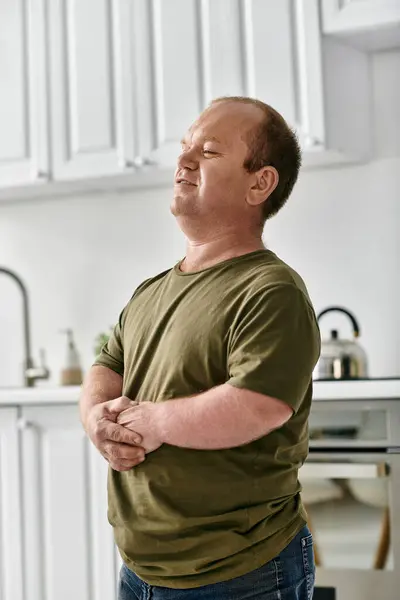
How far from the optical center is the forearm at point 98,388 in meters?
1.46

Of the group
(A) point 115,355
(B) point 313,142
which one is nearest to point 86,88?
(B) point 313,142

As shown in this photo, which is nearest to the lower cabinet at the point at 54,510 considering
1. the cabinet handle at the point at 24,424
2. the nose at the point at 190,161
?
the cabinet handle at the point at 24,424

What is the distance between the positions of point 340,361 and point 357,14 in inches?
40.6

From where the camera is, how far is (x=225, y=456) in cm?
128

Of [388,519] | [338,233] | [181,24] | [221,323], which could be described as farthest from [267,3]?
[221,323]

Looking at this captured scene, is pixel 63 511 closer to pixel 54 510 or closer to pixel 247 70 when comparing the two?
pixel 54 510

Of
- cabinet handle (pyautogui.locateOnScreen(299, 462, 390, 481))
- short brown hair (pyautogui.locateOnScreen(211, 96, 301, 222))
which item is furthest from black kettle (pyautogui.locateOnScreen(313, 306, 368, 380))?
short brown hair (pyautogui.locateOnScreen(211, 96, 301, 222))

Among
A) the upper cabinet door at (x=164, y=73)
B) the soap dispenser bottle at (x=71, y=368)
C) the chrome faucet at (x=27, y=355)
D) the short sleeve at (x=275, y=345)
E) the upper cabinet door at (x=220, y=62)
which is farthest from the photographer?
the chrome faucet at (x=27, y=355)

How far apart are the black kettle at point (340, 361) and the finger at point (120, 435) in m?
1.33

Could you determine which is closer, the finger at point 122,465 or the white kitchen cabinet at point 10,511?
the finger at point 122,465

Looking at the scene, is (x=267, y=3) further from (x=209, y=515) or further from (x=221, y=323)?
(x=209, y=515)

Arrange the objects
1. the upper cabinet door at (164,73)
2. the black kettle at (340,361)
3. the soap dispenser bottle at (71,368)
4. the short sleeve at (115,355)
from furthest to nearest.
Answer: the soap dispenser bottle at (71,368) → the upper cabinet door at (164,73) → the black kettle at (340,361) → the short sleeve at (115,355)

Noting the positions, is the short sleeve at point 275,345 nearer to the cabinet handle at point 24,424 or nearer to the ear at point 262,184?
the ear at point 262,184

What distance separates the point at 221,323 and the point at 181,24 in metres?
1.82
